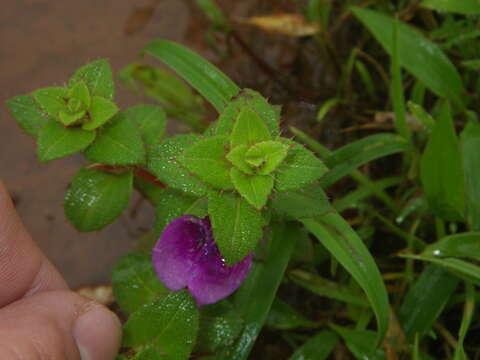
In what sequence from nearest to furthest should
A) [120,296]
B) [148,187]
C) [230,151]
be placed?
[230,151], [120,296], [148,187]

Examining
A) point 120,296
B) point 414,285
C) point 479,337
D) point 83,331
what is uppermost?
point 83,331

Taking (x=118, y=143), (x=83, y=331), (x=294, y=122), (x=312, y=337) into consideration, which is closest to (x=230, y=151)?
(x=118, y=143)

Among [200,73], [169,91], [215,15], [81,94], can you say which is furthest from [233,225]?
[215,15]

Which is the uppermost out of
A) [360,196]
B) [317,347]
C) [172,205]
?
[172,205]

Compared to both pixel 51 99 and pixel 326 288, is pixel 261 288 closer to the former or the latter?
pixel 326 288

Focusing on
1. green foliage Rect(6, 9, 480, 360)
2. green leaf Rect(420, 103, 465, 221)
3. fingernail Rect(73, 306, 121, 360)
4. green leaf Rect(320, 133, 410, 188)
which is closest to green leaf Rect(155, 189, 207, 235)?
green foliage Rect(6, 9, 480, 360)

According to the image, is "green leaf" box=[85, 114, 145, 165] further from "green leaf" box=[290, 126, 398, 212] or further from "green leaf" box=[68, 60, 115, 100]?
"green leaf" box=[290, 126, 398, 212]

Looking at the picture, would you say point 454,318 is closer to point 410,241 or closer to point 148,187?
point 410,241
